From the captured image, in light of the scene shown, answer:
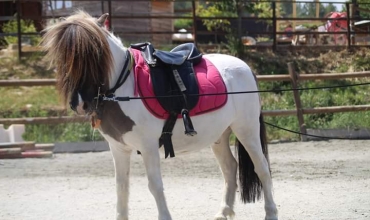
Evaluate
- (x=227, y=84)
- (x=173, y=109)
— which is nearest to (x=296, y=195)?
(x=227, y=84)

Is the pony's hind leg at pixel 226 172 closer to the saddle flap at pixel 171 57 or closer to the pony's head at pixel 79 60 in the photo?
the saddle flap at pixel 171 57

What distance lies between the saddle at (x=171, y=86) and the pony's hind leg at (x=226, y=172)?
906 mm

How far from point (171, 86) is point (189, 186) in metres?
2.74

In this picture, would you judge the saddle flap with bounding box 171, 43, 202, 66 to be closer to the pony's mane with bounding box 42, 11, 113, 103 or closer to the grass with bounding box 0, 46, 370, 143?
the pony's mane with bounding box 42, 11, 113, 103

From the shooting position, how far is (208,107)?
18.0 ft

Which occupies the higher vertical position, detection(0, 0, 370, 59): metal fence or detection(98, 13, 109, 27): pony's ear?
detection(0, 0, 370, 59): metal fence

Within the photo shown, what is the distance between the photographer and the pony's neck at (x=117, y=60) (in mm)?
5118

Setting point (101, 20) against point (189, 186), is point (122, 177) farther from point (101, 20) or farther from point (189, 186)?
point (189, 186)

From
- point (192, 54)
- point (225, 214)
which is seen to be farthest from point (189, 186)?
point (192, 54)

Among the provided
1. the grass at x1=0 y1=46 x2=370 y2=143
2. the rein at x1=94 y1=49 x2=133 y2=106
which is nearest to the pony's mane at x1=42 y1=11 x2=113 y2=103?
the rein at x1=94 y1=49 x2=133 y2=106

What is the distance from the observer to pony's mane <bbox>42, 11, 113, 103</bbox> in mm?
4906

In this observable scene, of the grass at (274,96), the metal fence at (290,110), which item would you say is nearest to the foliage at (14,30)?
the grass at (274,96)

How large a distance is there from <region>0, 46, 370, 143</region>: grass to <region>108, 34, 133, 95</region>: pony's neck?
15.9 feet

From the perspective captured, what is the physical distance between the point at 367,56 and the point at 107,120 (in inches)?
424
